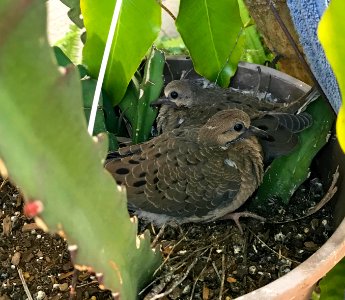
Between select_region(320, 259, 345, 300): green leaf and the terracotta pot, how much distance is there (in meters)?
0.08

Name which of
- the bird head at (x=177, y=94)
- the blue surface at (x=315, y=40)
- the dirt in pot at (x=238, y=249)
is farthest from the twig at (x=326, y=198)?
the bird head at (x=177, y=94)

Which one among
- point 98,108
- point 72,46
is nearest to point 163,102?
point 98,108

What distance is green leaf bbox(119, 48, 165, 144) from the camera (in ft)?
3.58

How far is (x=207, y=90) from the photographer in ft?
3.66

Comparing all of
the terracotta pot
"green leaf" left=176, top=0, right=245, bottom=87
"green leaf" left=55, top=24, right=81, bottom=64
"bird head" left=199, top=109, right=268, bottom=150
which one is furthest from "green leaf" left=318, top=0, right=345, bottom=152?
"green leaf" left=55, top=24, right=81, bottom=64

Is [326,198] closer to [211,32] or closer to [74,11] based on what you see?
[211,32]

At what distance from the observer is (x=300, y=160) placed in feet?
3.31

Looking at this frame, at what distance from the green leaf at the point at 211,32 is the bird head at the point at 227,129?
0.55 feet

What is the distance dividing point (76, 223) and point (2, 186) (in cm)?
63

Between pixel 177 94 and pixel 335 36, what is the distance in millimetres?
543

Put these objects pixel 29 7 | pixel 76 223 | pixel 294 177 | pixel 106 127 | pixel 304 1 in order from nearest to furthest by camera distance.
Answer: pixel 29 7
pixel 76 223
pixel 304 1
pixel 294 177
pixel 106 127

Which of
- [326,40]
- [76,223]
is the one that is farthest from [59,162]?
[326,40]

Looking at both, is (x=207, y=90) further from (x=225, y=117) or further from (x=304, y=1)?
(x=304, y=1)

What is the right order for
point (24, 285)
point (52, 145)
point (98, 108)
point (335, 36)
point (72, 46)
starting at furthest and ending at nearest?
point (72, 46), point (98, 108), point (24, 285), point (335, 36), point (52, 145)
